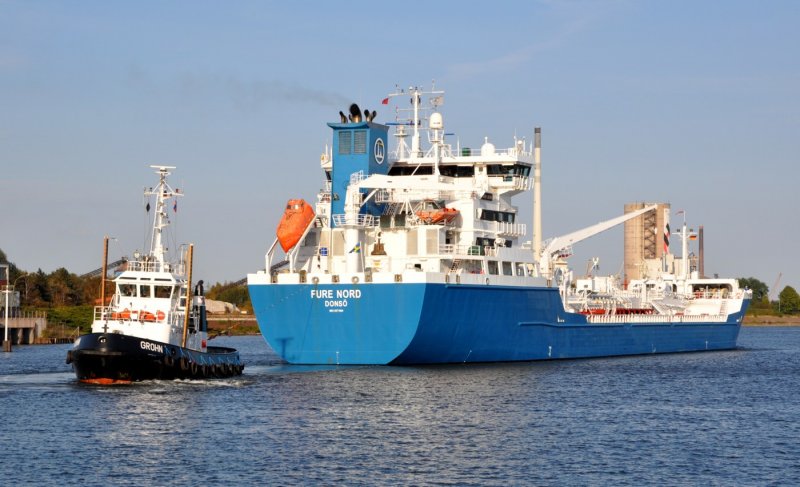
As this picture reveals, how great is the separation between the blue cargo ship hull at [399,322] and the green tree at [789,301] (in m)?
140

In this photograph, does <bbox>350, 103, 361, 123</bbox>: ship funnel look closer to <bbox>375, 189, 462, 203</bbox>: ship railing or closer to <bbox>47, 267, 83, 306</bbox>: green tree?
<bbox>375, 189, 462, 203</bbox>: ship railing

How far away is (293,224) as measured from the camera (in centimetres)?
5494

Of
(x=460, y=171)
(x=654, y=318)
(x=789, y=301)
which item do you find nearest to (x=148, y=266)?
(x=460, y=171)

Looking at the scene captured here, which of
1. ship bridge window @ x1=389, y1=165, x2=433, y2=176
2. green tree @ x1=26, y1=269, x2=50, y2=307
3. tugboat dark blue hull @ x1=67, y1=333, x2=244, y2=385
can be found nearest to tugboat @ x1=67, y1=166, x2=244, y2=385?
tugboat dark blue hull @ x1=67, y1=333, x2=244, y2=385

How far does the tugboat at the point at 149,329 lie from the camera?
4409cm

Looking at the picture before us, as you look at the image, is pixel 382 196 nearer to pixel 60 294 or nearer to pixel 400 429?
pixel 400 429

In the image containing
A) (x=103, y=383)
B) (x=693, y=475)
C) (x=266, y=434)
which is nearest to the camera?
(x=693, y=475)

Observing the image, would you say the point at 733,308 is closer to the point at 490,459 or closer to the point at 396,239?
the point at 396,239

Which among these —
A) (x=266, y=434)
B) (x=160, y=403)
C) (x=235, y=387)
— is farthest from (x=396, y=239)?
(x=266, y=434)

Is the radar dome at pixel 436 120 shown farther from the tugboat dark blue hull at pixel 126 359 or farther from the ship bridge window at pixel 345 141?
the tugboat dark blue hull at pixel 126 359

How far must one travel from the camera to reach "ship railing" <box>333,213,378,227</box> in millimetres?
54469

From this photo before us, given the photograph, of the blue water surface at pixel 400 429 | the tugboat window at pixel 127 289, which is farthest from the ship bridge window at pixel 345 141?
the tugboat window at pixel 127 289

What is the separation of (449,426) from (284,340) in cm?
1813

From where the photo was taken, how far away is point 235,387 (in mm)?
45781
